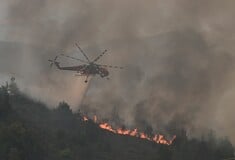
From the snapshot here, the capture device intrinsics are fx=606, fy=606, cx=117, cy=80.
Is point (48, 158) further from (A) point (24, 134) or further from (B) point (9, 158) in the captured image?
(B) point (9, 158)

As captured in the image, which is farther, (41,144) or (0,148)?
(41,144)

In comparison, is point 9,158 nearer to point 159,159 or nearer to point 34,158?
point 34,158

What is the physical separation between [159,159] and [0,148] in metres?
52.4

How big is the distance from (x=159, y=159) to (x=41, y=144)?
129 feet

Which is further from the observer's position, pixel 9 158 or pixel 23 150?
pixel 23 150

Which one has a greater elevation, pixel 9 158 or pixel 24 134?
pixel 24 134

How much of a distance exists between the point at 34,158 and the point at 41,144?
970 cm

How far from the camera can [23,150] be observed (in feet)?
611

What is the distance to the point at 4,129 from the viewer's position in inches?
7549

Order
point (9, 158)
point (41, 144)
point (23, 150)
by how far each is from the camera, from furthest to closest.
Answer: point (41, 144)
point (23, 150)
point (9, 158)

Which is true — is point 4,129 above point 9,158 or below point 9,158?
above

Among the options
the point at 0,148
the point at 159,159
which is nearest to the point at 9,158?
the point at 0,148

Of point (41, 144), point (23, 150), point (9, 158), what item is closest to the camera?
point (9, 158)

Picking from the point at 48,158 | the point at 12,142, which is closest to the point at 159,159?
the point at 48,158
